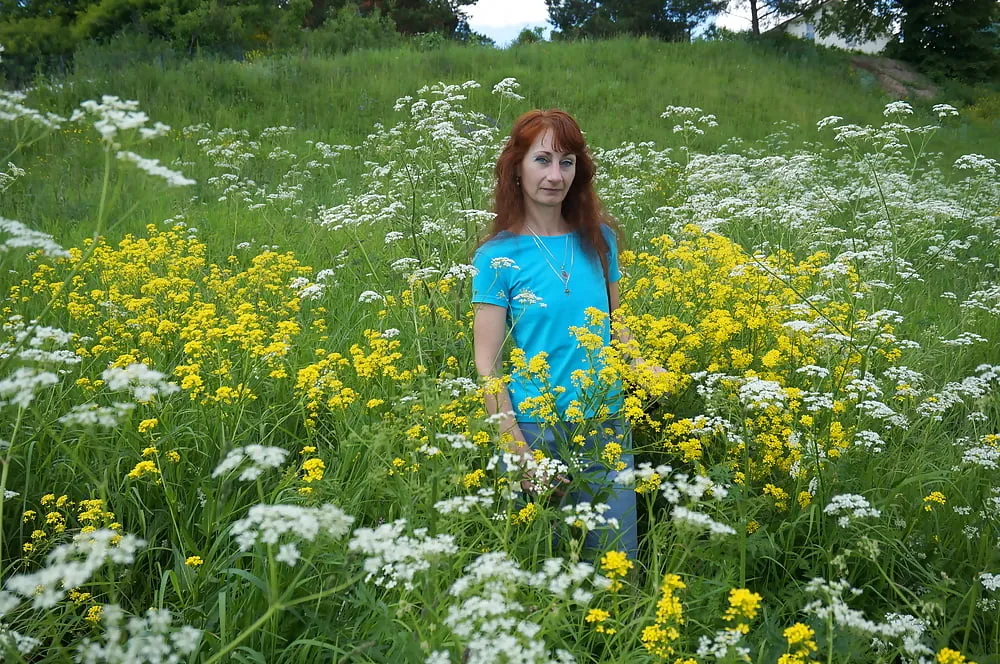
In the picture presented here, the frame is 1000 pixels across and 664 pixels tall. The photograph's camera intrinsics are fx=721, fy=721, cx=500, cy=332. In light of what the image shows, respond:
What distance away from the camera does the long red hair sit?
3500 millimetres

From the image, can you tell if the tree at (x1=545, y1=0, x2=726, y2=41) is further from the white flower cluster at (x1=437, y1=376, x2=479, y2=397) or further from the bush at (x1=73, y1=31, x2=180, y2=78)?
the white flower cluster at (x1=437, y1=376, x2=479, y2=397)

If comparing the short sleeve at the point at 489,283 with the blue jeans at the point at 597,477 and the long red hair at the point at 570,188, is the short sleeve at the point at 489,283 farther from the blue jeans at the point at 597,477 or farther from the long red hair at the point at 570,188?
the blue jeans at the point at 597,477

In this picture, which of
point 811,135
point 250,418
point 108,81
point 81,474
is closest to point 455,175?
point 250,418

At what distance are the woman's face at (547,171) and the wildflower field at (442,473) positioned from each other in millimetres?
652

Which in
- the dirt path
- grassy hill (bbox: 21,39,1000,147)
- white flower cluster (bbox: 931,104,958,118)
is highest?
the dirt path

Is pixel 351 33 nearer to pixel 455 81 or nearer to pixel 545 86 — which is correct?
pixel 455 81

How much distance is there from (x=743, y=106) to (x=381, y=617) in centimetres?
1517

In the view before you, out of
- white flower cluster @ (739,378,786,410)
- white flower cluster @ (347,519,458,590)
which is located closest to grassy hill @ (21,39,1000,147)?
white flower cluster @ (739,378,786,410)

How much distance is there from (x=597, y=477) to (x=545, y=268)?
1248 millimetres

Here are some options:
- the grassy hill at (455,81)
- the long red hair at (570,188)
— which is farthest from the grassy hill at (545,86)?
the long red hair at (570,188)

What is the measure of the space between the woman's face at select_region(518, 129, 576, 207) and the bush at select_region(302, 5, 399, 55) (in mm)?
17567

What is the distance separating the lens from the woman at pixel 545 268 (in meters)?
3.18

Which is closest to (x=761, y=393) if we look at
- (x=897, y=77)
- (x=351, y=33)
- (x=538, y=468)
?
(x=538, y=468)

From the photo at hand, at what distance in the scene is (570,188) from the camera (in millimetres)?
3773
